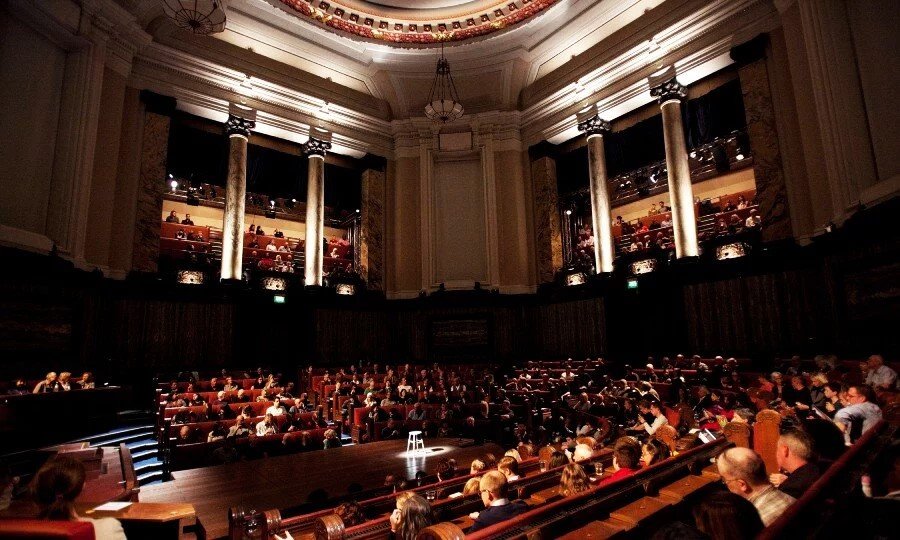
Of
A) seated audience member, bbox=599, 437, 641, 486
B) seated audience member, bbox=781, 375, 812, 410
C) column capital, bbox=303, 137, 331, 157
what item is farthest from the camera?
column capital, bbox=303, 137, 331, 157

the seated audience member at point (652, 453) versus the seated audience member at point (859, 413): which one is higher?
the seated audience member at point (859, 413)

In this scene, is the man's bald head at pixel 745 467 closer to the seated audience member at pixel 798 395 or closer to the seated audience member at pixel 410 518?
the seated audience member at pixel 410 518

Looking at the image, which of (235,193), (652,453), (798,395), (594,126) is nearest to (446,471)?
(652,453)

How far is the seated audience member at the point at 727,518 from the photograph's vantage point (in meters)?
1.60

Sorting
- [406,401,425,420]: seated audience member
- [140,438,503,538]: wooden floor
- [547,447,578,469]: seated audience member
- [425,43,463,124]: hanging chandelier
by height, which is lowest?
[140,438,503,538]: wooden floor

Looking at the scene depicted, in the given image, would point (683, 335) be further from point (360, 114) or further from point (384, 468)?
point (360, 114)

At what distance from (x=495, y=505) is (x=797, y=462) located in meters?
1.66

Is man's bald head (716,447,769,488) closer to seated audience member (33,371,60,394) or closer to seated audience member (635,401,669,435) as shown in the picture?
seated audience member (635,401,669,435)

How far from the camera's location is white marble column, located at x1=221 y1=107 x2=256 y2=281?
1402 cm

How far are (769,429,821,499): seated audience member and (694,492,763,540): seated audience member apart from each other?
1.05 m

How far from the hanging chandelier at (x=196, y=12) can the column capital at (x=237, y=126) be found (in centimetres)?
440

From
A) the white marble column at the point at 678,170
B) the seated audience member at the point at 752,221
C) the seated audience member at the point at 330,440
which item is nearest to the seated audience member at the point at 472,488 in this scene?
the seated audience member at the point at 330,440

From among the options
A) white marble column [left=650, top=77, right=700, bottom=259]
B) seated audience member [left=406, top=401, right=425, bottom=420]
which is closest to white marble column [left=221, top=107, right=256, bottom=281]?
seated audience member [left=406, top=401, right=425, bottom=420]

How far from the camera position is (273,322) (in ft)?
48.2
